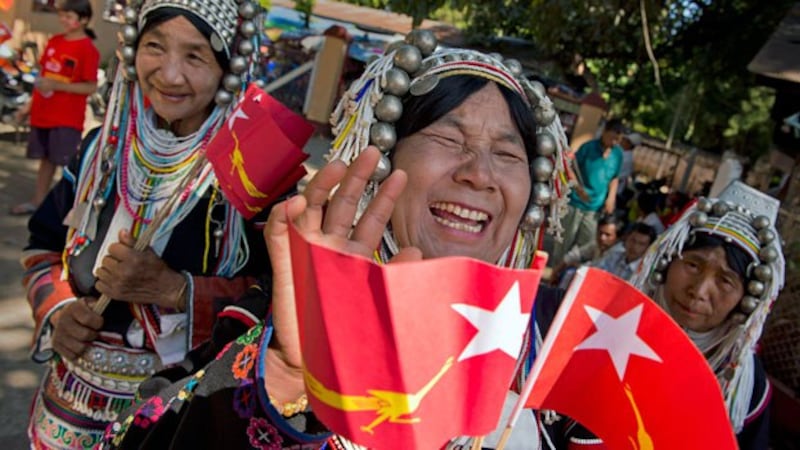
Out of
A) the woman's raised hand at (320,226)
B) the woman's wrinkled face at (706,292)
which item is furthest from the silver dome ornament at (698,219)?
the woman's raised hand at (320,226)

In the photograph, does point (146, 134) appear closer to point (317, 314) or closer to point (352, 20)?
point (317, 314)

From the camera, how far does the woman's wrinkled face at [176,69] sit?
191 cm

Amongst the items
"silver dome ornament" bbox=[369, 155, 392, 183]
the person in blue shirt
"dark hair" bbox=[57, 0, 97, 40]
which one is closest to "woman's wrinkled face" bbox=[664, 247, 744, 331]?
"silver dome ornament" bbox=[369, 155, 392, 183]

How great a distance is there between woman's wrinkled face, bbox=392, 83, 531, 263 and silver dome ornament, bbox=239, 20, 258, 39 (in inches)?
30.4

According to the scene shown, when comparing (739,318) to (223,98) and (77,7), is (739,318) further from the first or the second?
(77,7)

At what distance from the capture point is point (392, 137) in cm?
155

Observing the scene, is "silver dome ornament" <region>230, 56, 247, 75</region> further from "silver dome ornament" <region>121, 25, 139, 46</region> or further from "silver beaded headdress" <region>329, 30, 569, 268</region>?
"silver beaded headdress" <region>329, 30, 569, 268</region>

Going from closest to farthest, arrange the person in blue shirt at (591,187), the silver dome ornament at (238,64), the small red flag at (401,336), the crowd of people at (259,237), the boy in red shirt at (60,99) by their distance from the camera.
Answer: the small red flag at (401,336) < the crowd of people at (259,237) < the silver dome ornament at (238,64) < the boy in red shirt at (60,99) < the person in blue shirt at (591,187)

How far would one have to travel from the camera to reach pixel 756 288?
2629 mm

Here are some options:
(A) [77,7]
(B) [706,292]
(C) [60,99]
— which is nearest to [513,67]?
(B) [706,292]

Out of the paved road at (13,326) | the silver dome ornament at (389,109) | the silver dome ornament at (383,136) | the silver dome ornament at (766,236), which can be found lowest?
the paved road at (13,326)

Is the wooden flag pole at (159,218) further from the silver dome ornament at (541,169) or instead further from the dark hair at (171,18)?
the silver dome ornament at (541,169)

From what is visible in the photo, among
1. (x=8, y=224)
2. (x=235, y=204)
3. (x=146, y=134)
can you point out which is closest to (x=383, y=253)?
(x=235, y=204)

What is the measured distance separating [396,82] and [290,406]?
0.77m
